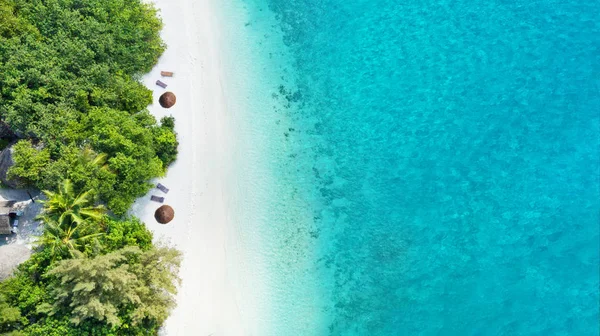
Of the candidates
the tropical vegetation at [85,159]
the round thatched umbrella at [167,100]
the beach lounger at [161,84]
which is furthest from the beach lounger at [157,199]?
the beach lounger at [161,84]

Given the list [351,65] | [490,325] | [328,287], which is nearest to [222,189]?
[328,287]

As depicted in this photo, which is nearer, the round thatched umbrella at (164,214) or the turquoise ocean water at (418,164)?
the turquoise ocean water at (418,164)

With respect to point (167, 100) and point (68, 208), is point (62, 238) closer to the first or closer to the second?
point (68, 208)

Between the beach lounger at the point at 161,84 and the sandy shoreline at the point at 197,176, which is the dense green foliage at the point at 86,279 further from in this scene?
the beach lounger at the point at 161,84

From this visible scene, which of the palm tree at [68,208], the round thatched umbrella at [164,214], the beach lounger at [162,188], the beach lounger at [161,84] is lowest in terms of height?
the palm tree at [68,208]

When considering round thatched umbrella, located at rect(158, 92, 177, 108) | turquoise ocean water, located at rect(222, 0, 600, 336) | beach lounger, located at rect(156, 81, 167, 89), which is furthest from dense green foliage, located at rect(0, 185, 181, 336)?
beach lounger, located at rect(156, 81, 167, 89)

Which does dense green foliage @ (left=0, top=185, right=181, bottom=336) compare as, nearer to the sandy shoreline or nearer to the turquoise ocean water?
the sandy shoreline

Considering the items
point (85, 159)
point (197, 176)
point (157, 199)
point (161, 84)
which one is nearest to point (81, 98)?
point (85, 159)
